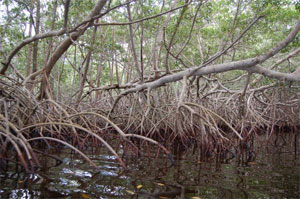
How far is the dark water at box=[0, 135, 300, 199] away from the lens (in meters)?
1.83

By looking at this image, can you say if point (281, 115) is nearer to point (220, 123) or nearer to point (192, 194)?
point (220, 123)

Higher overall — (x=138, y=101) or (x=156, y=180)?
(x=138, y=101)

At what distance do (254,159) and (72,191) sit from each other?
2.35 meters

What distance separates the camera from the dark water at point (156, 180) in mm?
1834

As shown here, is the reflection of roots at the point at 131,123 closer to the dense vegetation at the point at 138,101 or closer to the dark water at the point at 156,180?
the dense vegetation at the point at 138,101

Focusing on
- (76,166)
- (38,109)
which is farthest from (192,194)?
(38,109)

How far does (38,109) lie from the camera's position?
146 inches

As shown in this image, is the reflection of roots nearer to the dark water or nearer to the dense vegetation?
the dense vegetation

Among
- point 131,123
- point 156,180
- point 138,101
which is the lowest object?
point 156,180

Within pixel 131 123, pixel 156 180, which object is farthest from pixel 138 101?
pixel 156 180

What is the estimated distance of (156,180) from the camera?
7.08 feet

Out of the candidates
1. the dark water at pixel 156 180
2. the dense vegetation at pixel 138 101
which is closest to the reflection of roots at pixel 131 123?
the dense vegetation at pixel 138 101

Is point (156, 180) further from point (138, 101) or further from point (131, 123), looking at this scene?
point (138, 101)

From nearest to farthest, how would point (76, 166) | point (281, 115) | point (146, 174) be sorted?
point (146, 174), point (76, 166), point (281, 115)
